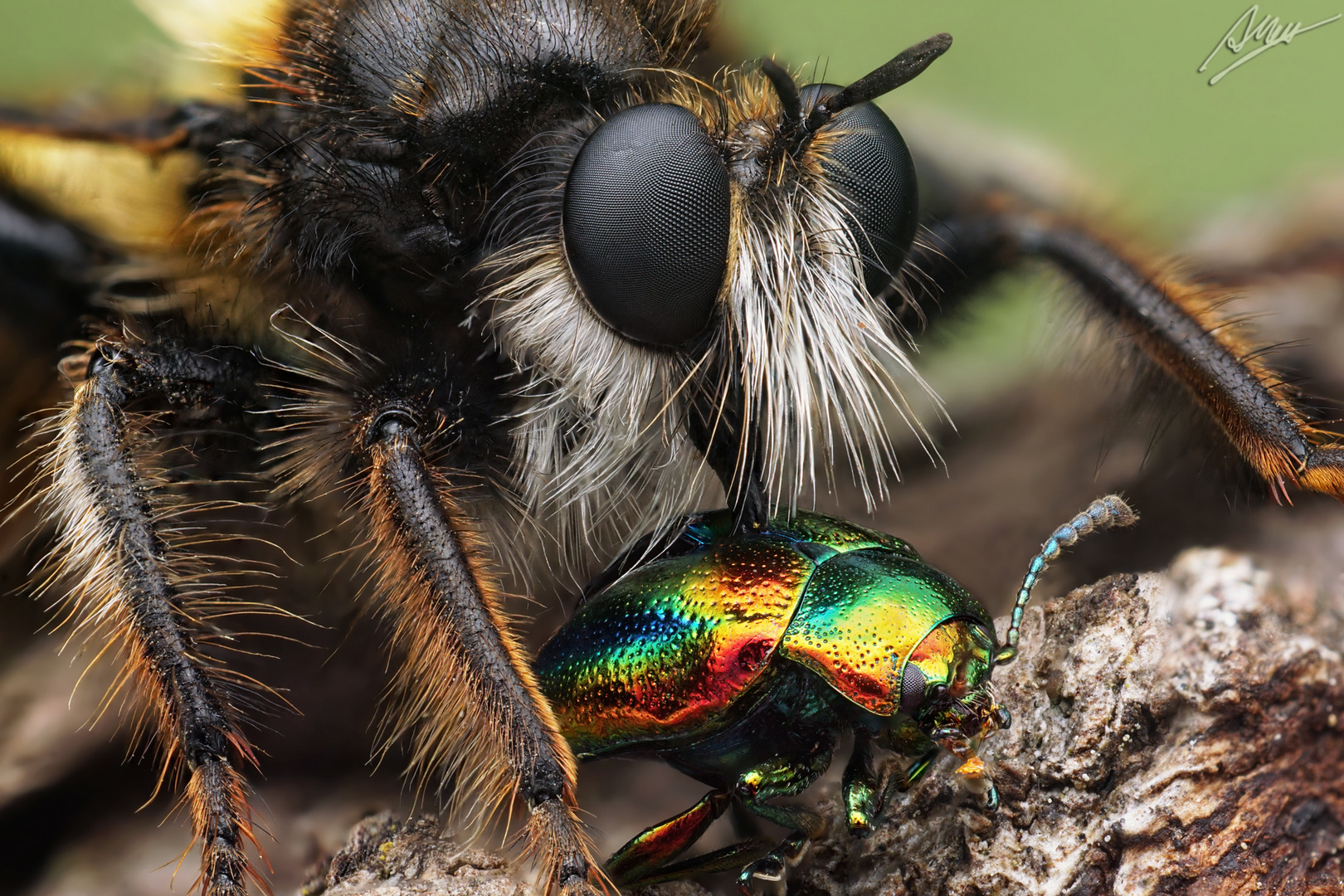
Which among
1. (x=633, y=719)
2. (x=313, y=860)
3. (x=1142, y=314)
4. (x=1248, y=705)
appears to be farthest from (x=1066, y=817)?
(x=313, y=860)

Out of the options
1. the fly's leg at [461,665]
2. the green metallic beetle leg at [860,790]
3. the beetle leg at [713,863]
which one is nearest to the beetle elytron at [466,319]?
the fly's leg at [461,665]

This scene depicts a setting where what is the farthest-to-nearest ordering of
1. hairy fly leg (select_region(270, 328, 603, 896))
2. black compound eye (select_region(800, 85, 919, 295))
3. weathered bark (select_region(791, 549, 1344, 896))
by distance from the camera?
1. black compound eye (select_region(800, 85, 919, 295))
2. hairy fly leg (select_region(270, 328, 603, 896))
3. weathered bark (select_region(791, 549, 1344, 896))

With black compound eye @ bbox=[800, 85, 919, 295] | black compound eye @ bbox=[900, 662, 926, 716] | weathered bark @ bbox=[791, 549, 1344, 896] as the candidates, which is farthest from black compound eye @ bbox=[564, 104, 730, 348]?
weathered bark @ bbox=[791, 549, 1344, 896]

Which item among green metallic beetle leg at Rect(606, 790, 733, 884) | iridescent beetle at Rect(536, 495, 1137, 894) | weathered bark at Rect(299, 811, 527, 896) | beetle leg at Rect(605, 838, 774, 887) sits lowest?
weathered bark at Rect(299, 811, 527, 896)

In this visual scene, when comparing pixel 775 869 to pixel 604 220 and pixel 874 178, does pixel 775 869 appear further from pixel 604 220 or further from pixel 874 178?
pixel 874 178

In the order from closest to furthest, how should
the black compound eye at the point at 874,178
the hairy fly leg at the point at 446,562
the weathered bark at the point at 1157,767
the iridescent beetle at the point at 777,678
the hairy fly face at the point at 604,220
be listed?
the weathered bark at the point at 1157,767 → the iridescent beetle at the point at 777,678 → the hairy fly leg at the point at 446,562 → the hairy fly face at the point at 604,220 → the black compound eye at the point at 874,178

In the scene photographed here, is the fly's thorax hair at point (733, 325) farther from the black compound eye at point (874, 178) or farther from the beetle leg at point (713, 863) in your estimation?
the beetle leg at point (713, 863)

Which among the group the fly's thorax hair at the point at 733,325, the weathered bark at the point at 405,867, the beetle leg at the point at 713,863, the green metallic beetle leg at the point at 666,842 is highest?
the fly's thorax hair at the point at 733,325

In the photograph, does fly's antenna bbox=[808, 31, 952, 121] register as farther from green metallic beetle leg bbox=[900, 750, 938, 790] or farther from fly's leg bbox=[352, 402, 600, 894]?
green metallic beetle leg bbox=[900, 750, 938, 790]

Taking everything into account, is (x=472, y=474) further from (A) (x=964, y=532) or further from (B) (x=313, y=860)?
(A) (x=964, y=532)
